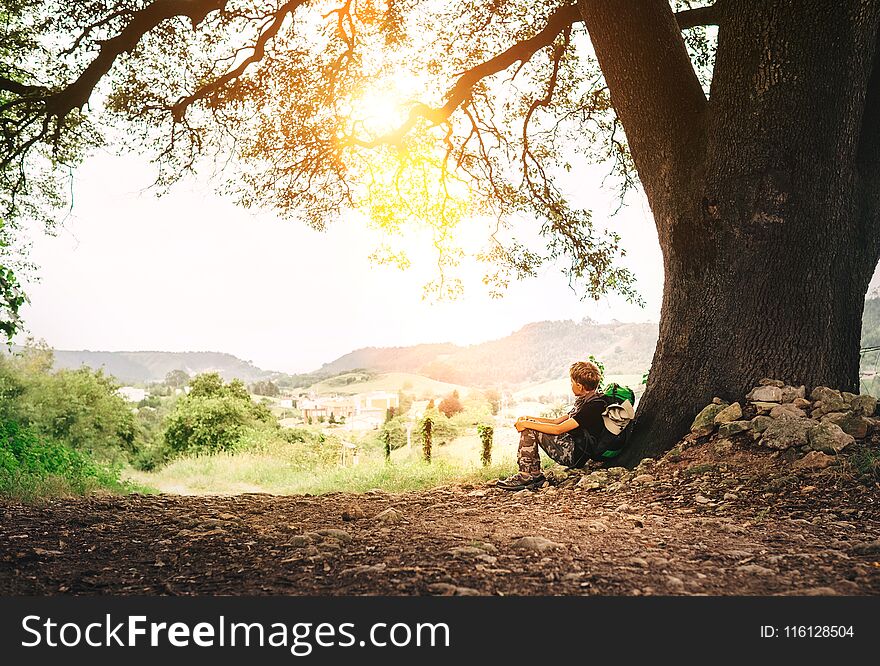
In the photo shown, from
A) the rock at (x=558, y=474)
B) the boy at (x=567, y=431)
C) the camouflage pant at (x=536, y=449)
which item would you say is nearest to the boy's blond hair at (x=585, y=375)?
the boy at (x=567, y=431)

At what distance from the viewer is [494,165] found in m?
12.1

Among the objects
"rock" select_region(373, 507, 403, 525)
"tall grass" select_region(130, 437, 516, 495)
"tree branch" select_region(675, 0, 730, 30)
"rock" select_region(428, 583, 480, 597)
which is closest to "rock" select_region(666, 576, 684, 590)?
"rock" select_region(428, 583, 480, 597)

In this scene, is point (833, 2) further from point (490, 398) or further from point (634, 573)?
point (490, 398)

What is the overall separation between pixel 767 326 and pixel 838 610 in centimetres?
Result: 397

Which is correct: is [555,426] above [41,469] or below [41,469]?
above

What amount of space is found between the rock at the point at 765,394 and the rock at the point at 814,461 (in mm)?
684

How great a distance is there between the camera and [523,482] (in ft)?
23.1

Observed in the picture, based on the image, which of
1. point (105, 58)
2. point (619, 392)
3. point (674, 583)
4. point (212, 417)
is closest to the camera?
point (674, 583)

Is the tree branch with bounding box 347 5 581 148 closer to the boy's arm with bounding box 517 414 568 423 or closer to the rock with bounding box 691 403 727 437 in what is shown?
the boy's arm with bounding box 517 414 568 423

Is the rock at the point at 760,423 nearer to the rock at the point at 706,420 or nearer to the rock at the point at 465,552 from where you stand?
the rock at the point at 706,420

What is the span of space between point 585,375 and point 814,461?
6.79 feet

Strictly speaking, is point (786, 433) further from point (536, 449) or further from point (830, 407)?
point (536, 449)

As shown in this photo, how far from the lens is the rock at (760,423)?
6.09m

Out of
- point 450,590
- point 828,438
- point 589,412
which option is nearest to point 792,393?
point 828,438
